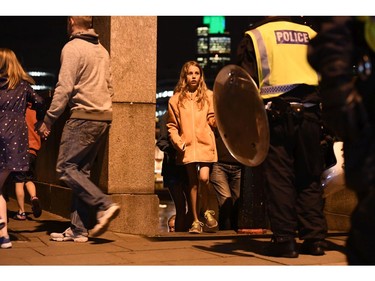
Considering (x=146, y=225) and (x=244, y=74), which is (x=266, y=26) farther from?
(x=146, y=225)

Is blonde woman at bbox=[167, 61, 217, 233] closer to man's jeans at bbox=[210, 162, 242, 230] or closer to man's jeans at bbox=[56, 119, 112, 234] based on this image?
man's jeans at bbox=[210, 162, 242, 230]

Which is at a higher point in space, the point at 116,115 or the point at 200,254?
the point at 116,115

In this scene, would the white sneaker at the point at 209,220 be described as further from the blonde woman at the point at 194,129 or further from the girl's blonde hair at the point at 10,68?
the girl's blonde hair at the point at 10,68

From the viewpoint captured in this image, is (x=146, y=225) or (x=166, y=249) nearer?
(x=166, y=249)

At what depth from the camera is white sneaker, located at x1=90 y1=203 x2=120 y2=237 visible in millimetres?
4969

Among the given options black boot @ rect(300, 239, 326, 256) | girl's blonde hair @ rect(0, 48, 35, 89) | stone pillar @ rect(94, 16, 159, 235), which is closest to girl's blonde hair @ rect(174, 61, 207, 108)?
stone pillar @ rect(94, 16, 159, 235)

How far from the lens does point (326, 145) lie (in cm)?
570

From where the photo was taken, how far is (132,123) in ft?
21.1

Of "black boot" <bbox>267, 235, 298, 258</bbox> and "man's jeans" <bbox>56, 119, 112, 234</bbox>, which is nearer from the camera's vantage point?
"black boot" <bbox>267, 235, 298, 258</bbox>

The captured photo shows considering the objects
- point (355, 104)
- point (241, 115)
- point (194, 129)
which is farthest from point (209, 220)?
point (355, 104)

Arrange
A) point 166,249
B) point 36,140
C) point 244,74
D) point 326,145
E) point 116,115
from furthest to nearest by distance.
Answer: point 36,140 < point 116,115 < point 326,145 < point 166,249 < point 244,74

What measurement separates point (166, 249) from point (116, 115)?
1673 millimetres

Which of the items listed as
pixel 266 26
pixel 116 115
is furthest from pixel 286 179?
pixel 116 115

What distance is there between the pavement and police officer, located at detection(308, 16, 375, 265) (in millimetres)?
1607
